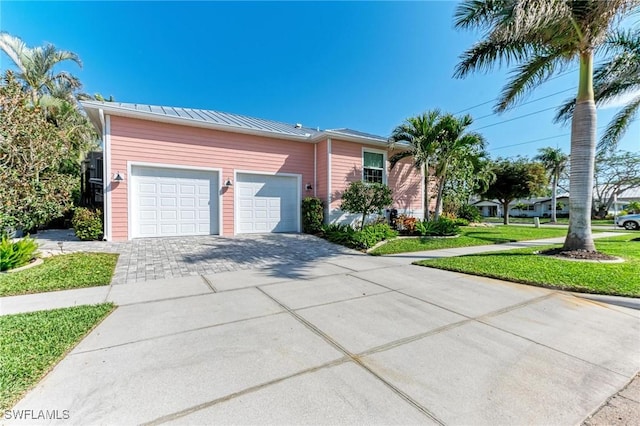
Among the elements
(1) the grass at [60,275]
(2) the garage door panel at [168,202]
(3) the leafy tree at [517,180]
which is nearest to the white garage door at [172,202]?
(2) the garage door panel at [168,202]

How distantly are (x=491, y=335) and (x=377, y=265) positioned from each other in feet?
11.1

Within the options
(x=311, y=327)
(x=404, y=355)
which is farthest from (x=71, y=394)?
(x=404, y=355)

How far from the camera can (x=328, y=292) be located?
4289mm

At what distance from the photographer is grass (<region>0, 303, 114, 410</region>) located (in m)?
2.00

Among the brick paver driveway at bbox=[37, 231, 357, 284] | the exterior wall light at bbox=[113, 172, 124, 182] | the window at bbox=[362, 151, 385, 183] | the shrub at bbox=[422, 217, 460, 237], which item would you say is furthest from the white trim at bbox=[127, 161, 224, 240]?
the shrub at bbox=[422, 217, 460, 237]

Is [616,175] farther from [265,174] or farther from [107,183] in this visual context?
[107,183]

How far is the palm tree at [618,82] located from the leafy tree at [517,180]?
31.8 feet

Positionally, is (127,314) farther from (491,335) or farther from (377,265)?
(377,265)

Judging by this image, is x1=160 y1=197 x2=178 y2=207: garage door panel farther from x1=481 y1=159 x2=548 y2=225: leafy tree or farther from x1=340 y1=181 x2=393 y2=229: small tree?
x1=481 y1=159 x2=548 y2=225: leafy tree

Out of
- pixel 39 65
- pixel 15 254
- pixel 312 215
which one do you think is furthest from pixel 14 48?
pixel 312 215

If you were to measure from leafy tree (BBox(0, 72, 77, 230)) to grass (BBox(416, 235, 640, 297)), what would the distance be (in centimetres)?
861

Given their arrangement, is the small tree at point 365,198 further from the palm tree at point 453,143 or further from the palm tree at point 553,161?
the palm tree at point 553,161

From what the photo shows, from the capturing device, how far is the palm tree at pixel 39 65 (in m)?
12.2

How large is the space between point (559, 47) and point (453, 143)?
4074mm
